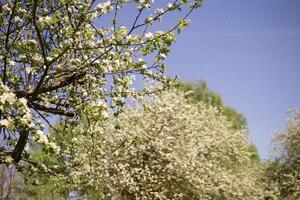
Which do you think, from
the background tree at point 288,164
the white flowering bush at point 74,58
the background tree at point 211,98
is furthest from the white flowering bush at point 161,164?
the background tree at point 211,98

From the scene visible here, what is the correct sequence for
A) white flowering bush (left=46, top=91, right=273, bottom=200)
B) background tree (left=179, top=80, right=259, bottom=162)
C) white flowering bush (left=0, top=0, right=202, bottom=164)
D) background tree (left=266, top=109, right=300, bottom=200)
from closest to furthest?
1. white flowering bush (left=0, top=0, right=202, bottom=164)
2. white flowering bush (left=46, top=91, right=273, bottom=200)
3. background tree (left=266, top=109, right=300, bottom=200)
4. background tree (left=179, top=80, right=259, bottom=162)

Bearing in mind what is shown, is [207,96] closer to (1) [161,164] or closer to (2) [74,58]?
(1) [161,164]

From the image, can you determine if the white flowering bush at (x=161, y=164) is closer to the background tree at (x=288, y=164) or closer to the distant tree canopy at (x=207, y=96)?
the background tree at (x=288, y=164)

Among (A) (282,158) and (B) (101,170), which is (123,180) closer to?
(B) (101,170)

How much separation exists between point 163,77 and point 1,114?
3622mm

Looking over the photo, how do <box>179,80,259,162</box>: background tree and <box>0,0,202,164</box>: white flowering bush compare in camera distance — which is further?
<box>179,80,259,162</box>: background tree

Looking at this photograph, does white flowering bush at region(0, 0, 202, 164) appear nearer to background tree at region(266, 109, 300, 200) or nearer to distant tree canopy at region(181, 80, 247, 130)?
background tree at region(266, 109, 300, 200)

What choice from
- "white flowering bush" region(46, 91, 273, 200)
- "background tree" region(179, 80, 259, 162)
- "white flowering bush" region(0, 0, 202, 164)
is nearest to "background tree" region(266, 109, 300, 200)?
"white flowering bush" region(46, 91, 273, 200)

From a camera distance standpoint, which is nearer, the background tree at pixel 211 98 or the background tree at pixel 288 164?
the background tree at pixel 288 164

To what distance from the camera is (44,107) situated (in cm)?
737

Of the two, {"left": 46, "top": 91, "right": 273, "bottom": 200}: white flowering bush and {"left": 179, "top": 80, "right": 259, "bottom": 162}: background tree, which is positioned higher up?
{"left": 179, "top": 80, "right": 259, "bottom": 162}: background tree

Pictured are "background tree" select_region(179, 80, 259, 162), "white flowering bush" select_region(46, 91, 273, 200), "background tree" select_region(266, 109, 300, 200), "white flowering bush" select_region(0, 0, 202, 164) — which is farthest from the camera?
"background tree" select_region(179, 80, 259, 162)

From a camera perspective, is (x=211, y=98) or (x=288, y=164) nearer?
(x=288, y=164)

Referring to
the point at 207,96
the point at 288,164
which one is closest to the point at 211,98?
the point at 207,96
